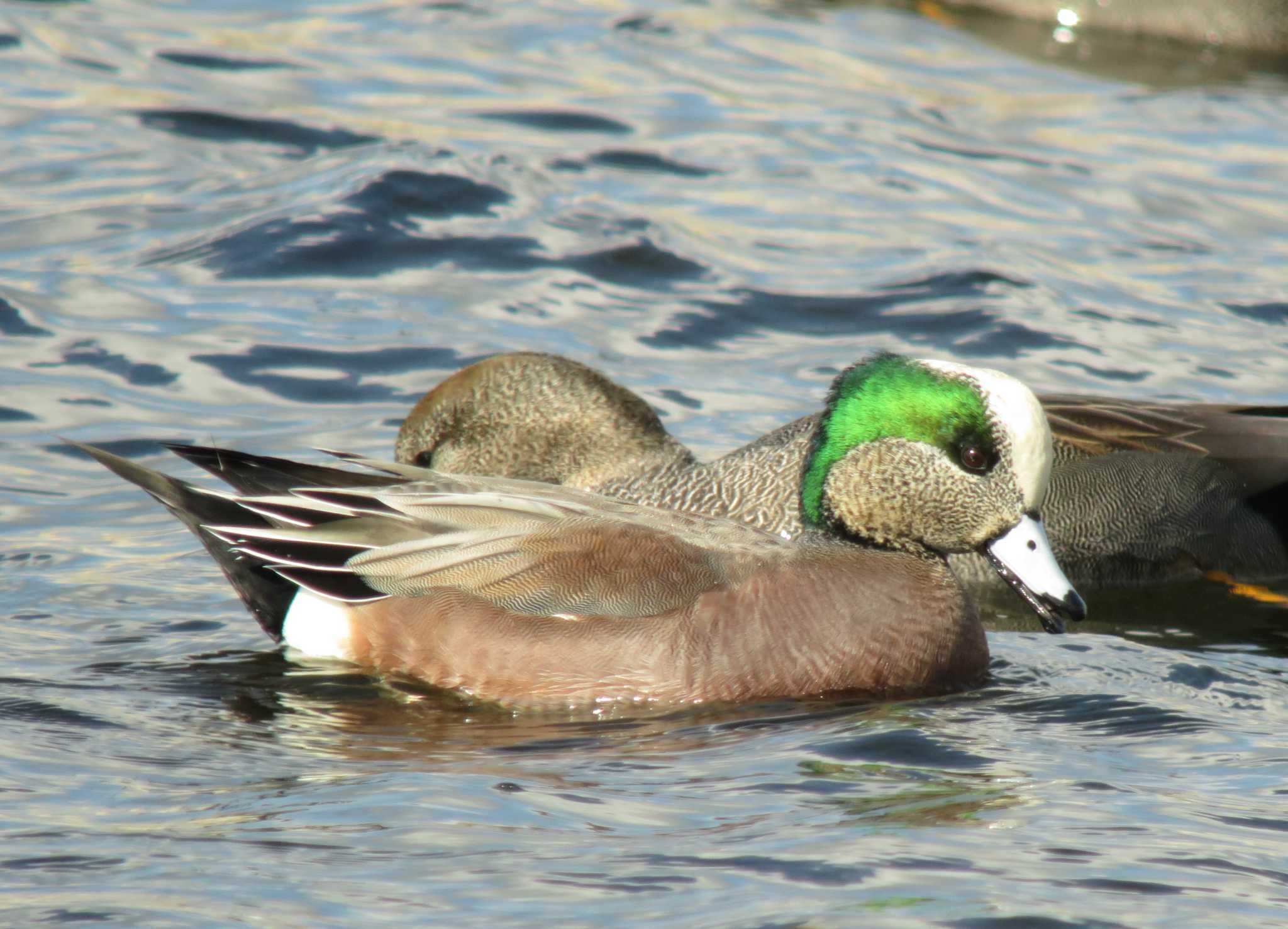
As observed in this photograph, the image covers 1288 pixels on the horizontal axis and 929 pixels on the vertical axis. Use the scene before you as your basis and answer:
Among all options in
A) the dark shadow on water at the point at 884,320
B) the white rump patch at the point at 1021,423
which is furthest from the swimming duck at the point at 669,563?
the dark shadow on water at the point at 884,320

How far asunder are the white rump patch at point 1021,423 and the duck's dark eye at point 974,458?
0.07 meters

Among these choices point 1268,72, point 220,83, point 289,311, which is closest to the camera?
point 289,311

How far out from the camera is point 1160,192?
34.1ft

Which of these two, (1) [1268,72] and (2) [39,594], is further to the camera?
(1) [1268,72]

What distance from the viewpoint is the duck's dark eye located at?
547 centimetres

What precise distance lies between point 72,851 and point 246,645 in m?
1.70

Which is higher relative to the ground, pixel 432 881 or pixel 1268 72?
pixel 1268 72

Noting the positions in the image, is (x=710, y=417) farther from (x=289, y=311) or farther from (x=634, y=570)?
(x=634, y=570)

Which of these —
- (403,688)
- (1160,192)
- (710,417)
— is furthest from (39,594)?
(1160,192)

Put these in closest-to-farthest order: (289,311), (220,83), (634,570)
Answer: (634,570) → (289,311) → (220,83)

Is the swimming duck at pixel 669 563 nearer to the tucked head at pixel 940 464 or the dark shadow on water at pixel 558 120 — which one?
the tucked head at pixel 940 464

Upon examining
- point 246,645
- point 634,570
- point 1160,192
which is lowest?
point 246,645

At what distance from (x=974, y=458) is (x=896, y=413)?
25cm

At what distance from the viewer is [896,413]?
18.2 ft
